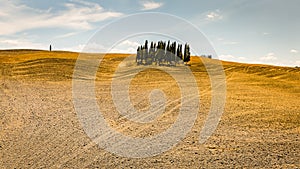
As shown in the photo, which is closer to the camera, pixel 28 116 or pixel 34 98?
pixel 28 116

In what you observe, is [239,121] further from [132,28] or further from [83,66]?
[83,66]

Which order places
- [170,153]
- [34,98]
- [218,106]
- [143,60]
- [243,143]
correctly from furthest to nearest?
[143,60], [34,98], [218,106], [243,143], [170,153]

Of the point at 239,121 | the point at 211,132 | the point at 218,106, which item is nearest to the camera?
→ the point at 211,132

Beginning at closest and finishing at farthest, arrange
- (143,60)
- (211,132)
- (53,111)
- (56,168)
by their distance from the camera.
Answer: (56,168)
(211,132)
(53,111)
(143,60)

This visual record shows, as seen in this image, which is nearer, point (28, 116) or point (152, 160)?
point (152, 160)

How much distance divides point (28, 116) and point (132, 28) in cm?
455

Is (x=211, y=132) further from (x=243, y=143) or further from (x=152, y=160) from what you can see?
(x=152, y=160)

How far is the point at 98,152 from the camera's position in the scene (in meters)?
6.17

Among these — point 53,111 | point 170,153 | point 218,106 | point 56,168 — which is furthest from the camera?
→ point 218,106

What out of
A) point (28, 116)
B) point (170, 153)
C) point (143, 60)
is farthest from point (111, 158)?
point (143, 60)

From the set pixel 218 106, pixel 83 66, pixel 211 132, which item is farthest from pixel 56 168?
pixel 83 66

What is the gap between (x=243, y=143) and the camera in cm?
698

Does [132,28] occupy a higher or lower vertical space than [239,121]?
higher

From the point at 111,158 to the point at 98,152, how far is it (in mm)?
457
